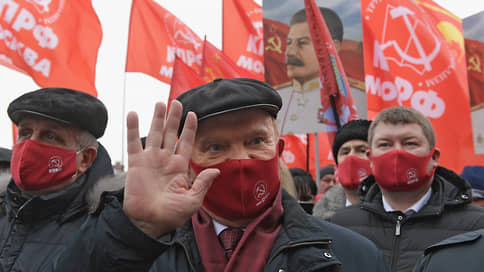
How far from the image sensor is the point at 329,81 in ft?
16.8

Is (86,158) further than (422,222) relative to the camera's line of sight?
Yes

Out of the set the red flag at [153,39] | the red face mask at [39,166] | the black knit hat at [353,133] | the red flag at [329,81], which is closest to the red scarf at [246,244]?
the red face mask at [39,166]

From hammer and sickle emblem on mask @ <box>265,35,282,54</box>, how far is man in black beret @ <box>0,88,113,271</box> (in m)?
4.46

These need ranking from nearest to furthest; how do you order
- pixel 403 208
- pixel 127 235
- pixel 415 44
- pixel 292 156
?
pixel 127 235 < pixel 403 208 < pixel 415 44 < pixel 292 156

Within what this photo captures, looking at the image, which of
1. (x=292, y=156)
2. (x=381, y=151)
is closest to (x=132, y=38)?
(x=292, y=156)

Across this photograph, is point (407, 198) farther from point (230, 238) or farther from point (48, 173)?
point (48, 173)

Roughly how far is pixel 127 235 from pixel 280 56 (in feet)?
20.4

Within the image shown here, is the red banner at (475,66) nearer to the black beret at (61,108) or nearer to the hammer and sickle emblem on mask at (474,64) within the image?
the hammer and sickle emblem on mask at (474,64)

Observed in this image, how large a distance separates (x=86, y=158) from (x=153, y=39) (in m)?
7.18

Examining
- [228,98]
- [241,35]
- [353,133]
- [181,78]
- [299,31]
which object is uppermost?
[241,35]

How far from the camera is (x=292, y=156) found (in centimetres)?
1051

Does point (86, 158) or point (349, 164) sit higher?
point (86, 158)

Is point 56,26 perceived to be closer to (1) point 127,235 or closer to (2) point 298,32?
(2) point 298,32

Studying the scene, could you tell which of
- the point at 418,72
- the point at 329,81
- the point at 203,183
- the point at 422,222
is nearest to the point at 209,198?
the point at 203,183
